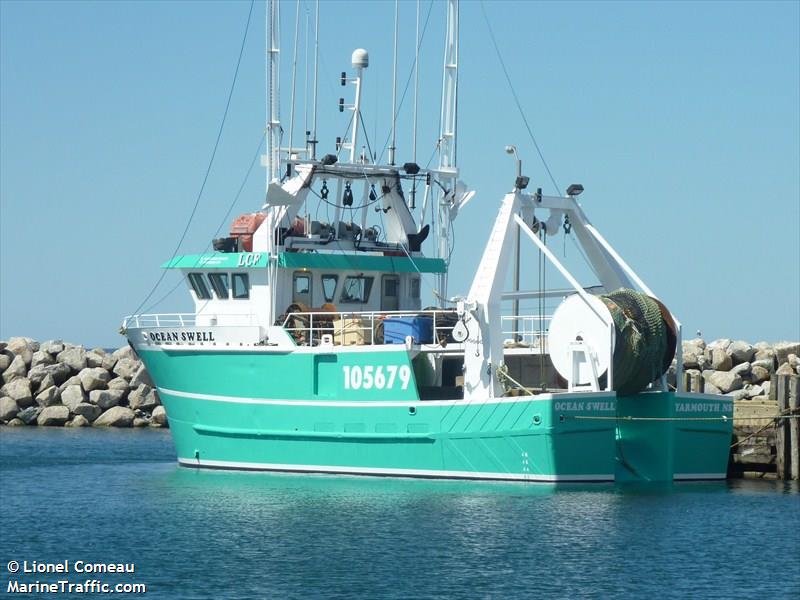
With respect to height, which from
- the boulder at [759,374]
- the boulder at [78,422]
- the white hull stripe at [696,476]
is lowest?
the white hull stripe at [696,476]

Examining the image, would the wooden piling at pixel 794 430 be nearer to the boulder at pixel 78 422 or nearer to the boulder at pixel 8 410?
the boulder at pixel 78 422

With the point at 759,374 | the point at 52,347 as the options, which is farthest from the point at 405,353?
the point at 52,347

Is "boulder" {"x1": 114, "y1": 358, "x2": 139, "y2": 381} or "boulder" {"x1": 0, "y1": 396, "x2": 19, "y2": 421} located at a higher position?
"boulder" {"x1": 114, "y1": 358, "x2": 139, "y2": 381}

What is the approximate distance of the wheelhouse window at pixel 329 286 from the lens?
28.0m

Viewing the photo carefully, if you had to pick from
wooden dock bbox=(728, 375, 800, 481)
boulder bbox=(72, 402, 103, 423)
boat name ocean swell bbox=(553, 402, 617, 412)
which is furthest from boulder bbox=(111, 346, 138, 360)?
boat name ocean swell bbox=(553, 402, 617, 412)

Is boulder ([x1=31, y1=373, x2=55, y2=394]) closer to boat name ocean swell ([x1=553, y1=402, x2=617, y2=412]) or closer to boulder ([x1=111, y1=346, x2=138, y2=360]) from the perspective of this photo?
boulder ([x1=111, y1=346, x2=138, y2=360])

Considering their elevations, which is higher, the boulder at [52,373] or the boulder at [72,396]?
the boulder at [52,373]

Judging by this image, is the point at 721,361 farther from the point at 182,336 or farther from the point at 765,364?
the point at 182,336

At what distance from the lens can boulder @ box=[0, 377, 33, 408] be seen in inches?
1650

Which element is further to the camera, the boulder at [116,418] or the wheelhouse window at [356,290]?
the boulder at [116,418]

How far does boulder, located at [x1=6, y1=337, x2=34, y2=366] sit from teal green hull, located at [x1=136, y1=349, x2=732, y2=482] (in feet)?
58.2

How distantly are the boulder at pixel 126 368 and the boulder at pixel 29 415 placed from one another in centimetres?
241

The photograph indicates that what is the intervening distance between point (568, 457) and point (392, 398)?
3.15m

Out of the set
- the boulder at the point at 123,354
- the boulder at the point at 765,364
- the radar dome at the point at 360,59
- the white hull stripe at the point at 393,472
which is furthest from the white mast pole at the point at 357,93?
the boulder at the point at 123,354
